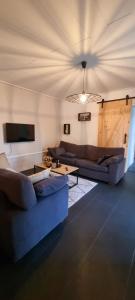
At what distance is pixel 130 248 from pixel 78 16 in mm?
2822

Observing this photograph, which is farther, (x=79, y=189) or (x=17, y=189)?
(x=79, y=189)

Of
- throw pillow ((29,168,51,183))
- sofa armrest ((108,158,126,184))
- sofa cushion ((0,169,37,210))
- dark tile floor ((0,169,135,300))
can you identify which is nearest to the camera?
dark tile floor ((0,169,135,300))

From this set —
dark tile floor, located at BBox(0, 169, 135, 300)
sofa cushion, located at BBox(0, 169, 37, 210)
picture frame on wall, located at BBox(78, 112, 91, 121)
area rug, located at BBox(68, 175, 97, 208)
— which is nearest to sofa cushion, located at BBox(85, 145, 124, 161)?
area rug, located at BBox(68, 175, 97, 208)

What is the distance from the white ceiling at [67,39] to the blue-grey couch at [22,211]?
1843mm

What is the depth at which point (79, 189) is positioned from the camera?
324 centimetres

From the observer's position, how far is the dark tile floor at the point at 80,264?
1227 mm

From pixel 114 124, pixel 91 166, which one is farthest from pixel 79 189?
pixel 114 124

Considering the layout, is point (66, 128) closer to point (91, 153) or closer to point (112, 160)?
point (91, 153)

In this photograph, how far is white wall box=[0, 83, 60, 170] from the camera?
4.08 meters

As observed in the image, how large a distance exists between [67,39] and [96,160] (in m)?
3.17

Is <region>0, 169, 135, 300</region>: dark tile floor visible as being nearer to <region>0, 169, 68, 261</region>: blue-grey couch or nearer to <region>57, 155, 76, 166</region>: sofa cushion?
<region>0, 169, 68, 261</region>: blue-grey couch

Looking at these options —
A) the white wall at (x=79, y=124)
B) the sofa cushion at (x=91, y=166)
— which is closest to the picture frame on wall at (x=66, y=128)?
the white wall at (x=79, y=124)

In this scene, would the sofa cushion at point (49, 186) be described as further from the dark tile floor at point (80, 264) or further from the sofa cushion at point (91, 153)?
the sofa cushion at point (91, 153)

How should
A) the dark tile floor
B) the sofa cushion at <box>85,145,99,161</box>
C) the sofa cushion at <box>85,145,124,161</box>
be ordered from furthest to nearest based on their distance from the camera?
1. the sofa cushion at <box>85,145,99,161</box>
2. the sofa cushion at <box>85,145,124,161</box>
3. the dark tile floor
